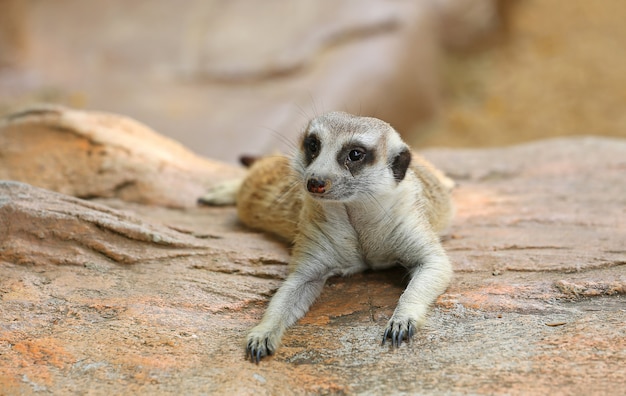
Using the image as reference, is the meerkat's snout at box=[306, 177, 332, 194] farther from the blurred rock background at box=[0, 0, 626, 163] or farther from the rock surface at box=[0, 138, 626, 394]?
the blurred rock background at box=[0, 0, 626, 163]

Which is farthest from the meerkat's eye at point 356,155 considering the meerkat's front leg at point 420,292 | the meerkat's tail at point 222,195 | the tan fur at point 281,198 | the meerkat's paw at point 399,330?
the meerkat's tail at point 222,195

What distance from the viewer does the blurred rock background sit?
8.02 meters

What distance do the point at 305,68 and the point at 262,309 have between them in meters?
5.56

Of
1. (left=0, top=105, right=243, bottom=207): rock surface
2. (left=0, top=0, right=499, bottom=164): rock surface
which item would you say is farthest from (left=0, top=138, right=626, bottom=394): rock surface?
(left=0, top=0, right=499, bottom=164): rock surface

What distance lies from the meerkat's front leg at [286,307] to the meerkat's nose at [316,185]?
48cm

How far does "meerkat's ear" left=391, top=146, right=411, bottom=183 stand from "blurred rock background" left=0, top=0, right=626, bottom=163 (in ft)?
13.3

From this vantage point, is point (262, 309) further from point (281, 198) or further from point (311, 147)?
point (281, 198)

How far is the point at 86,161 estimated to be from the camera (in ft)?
15.1

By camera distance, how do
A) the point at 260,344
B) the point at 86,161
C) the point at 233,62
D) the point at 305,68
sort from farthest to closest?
the point at 233,62 < the point at 305,68 < the point at 86,161 < the point at 260,344

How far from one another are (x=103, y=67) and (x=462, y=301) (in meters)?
6.90

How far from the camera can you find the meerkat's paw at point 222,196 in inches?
185

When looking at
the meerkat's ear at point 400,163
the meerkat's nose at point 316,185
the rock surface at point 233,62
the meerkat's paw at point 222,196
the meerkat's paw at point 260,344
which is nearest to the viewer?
the meerkat's paw at point 260,344

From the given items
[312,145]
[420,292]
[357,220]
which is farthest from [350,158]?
[420,292]

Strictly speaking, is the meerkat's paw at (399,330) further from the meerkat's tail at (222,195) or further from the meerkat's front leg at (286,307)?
the meerkat's tail at (222,195)
